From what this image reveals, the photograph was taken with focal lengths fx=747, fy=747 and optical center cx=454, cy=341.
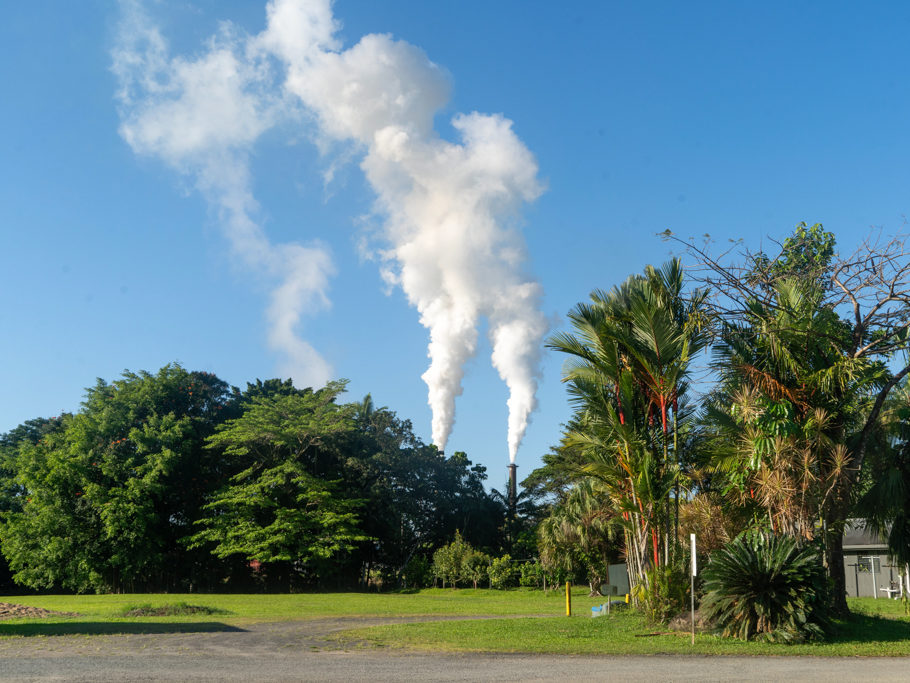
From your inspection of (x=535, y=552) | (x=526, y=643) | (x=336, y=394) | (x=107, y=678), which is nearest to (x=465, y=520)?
(x=535, y=552)

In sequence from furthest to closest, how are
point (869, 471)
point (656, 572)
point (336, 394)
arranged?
point (336, 394)
point (869, 471)
point (656, 572)

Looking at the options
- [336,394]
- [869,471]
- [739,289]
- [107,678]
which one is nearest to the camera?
[107,678]

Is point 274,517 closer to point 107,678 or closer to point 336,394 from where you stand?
point 336,394

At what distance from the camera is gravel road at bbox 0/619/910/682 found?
924cm

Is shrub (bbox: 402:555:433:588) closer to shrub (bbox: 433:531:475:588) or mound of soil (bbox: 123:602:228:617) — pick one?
shrub (bbox: 433:531:475:588)

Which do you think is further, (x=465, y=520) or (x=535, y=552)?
(x=465, y=520)

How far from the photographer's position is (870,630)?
45.8 feet

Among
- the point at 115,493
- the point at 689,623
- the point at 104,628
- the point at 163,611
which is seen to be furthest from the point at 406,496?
the point at 689,623

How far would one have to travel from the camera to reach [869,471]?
54.6 feet

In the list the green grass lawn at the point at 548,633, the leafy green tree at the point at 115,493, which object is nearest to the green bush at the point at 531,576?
the green grass lawn at the point at 548,633

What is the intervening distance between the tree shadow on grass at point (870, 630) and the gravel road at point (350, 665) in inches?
77.3

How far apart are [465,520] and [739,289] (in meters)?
33.5

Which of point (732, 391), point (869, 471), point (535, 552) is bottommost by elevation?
point (535, 552)

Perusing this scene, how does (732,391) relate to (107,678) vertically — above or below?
above
